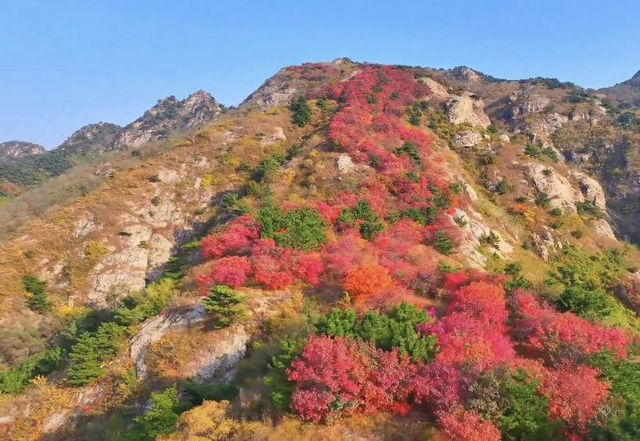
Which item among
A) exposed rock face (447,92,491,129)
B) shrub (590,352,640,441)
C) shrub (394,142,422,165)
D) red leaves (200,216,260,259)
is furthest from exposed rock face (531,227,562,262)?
red leaves (200,216,260,259)

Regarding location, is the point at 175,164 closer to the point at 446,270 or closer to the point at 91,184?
the point at 91,184

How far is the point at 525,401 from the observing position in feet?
49.7

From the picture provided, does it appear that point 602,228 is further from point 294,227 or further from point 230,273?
point 230,273

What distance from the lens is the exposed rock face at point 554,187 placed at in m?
52.2

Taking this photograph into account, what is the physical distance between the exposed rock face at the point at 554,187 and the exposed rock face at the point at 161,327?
1689 inches

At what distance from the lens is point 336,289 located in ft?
99.0

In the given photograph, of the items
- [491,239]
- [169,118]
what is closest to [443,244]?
[491,239]

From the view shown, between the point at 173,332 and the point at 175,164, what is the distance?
35685 millimetres

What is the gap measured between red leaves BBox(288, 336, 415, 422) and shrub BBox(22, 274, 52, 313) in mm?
33281

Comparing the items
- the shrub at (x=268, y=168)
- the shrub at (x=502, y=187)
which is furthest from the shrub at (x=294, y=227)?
the shrub at (x=502, y=187)

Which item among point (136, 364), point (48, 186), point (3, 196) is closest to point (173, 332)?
point (136, 364)

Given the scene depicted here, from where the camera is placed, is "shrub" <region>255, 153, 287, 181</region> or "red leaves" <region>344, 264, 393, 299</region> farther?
"shrub" <region>255, 153, 287, 181</region>

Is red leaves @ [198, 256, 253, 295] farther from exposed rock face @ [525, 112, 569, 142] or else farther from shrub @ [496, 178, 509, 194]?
exposed rock face @ [525, 112, 569, 142]

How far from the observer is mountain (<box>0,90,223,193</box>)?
438 ft
